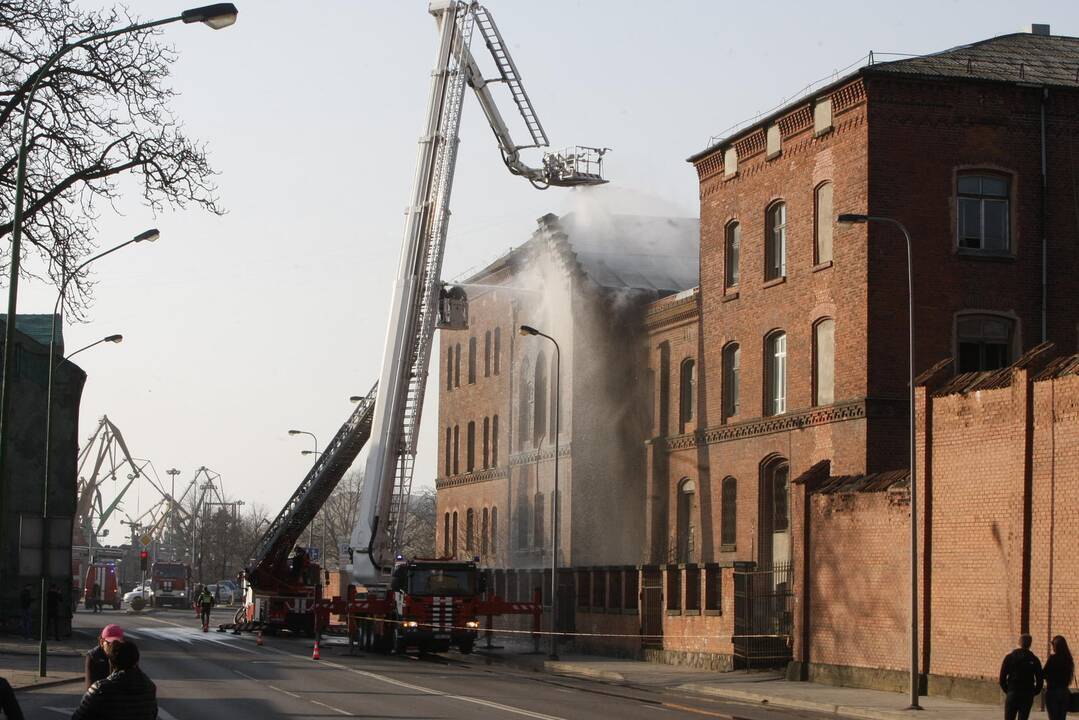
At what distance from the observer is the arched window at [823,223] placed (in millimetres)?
39609

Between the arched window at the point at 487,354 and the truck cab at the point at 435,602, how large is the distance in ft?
73.6

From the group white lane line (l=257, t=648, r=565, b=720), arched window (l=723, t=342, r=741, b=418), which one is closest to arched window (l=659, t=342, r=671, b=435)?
arched window (l=723, t=342, r=741, b=418)

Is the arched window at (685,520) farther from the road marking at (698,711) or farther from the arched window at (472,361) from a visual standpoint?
the road marking at (698,711)

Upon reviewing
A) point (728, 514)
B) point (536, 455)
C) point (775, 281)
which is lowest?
point (728, 514)

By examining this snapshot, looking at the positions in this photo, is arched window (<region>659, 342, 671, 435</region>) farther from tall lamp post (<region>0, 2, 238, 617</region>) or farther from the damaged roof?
tall lamp post (<region>0, 2, 238, 617</region>)

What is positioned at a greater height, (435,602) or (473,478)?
(473,478)

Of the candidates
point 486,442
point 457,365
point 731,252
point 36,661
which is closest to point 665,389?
point 731,252

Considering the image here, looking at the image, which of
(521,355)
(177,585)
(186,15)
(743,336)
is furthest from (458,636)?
(177,585)

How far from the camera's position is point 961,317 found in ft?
126

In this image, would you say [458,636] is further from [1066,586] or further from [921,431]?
[1066,586]

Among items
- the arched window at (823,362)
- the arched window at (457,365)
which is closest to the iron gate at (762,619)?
the arched window at (823,362)

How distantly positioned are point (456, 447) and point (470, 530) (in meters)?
4.48

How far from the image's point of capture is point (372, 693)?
89.6ft

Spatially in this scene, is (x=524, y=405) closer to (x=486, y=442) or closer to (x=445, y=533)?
(x=486, y=442)
